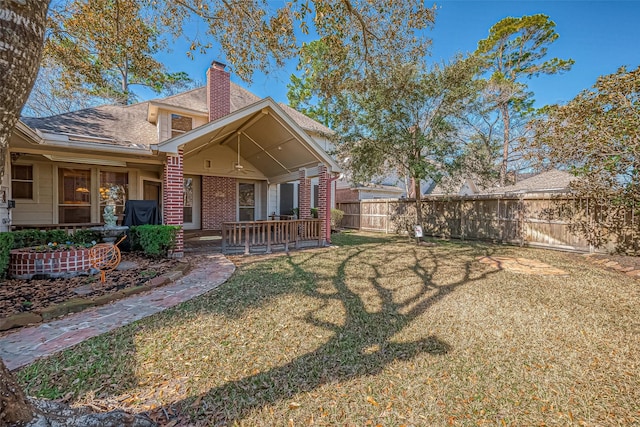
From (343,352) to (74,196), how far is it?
1081 cm

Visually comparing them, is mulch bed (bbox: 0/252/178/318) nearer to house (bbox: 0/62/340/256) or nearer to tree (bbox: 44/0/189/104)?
house (bbox: 0/62/340/256)

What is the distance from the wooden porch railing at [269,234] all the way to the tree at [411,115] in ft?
11.6

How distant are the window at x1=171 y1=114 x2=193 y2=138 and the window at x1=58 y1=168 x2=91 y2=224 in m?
3.11

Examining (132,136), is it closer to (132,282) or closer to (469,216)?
(132,282)

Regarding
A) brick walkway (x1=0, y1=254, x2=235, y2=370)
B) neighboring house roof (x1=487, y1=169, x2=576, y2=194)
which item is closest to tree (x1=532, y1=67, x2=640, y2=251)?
neighboring house roof (x1=487, y1=169, x2=576, y2=194)

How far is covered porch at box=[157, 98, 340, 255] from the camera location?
24.7 feet

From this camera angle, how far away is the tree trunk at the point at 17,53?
1.40 meters

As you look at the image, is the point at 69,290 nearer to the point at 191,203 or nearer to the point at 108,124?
the point at 108,124

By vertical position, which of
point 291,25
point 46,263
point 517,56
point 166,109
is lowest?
point 46,263

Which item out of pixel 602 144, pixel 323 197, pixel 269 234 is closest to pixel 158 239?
pixel 269 234

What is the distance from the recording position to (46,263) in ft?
17.5

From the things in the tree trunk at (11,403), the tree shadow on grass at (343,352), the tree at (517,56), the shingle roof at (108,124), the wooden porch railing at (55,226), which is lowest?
the tree shadow on grass at (343,352)

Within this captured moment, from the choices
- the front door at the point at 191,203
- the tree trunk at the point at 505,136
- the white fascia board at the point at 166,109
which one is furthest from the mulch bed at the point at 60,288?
the tree trunk at the point at 505,136

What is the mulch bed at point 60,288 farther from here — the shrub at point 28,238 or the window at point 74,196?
the window at point 74,196
